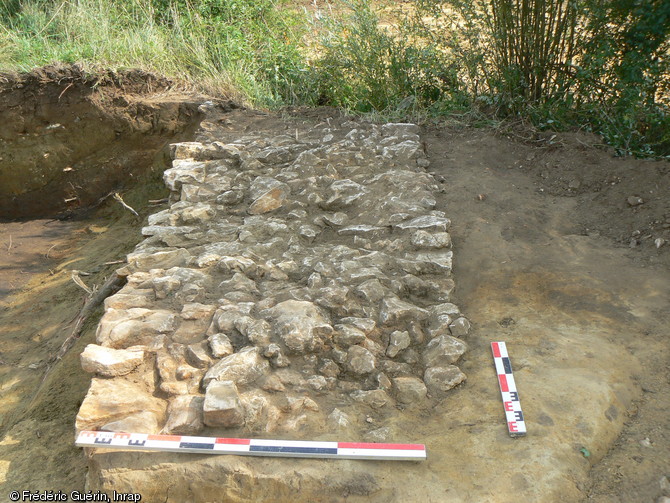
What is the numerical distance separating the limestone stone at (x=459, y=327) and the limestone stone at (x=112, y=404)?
1.49 meters

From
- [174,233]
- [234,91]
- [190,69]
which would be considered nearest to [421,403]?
[174,233]

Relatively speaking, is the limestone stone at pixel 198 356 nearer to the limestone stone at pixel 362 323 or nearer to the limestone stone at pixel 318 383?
the limestone stone at pixel 318 383

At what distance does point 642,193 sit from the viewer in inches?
159

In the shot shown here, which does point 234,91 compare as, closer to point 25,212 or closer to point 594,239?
point 25,212

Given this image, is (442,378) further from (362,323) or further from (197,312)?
(197,312)

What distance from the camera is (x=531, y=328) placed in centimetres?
324

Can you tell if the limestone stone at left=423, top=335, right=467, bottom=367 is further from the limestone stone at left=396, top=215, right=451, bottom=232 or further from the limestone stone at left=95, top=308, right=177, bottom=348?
the limestone stone at left=95, top=308, right=177, bottom=348

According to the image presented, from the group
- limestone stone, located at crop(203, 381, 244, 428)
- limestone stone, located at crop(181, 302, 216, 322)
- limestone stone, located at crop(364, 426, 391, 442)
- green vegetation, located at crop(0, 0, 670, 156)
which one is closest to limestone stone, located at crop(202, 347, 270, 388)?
limestone stone, located at crop(203, 381, 244, 428)

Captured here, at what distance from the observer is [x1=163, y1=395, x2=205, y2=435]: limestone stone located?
8.71ft

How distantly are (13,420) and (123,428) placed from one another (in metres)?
1.60

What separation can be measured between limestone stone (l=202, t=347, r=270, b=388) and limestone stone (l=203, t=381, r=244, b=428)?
0.12m

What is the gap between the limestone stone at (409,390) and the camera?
9.48ft

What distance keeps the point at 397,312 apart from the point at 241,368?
867 millimetres

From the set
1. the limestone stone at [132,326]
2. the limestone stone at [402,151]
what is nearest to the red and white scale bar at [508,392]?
the limestone stone at [132,326]
